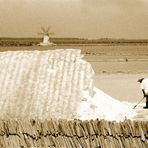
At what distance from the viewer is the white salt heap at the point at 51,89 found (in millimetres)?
9836

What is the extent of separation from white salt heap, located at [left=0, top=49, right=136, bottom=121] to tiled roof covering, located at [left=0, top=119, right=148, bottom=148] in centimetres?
302

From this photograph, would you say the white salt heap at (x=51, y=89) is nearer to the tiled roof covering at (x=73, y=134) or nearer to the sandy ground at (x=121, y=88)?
the tiled roof covering at (x=73, y=134)

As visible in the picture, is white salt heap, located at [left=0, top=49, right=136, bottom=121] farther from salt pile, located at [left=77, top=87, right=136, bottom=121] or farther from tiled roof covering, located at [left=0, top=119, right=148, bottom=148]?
tiled roof covering, located at [left=0, top=119, right=148, bottom=148]

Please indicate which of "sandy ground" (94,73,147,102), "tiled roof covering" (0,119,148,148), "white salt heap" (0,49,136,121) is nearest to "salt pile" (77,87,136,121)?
"white salt heap" (0,49,136,121)

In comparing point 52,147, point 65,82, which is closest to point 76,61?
point 65,82

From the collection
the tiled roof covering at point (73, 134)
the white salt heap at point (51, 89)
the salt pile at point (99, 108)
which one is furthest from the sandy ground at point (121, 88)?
the tiled roof covering at point (73, 134)

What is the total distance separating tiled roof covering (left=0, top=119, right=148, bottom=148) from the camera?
248 inches

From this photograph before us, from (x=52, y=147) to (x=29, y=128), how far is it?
46 cm

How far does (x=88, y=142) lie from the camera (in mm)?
6434

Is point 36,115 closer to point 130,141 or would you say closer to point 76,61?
point 76,61

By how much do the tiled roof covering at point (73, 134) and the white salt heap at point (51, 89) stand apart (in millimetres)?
3020

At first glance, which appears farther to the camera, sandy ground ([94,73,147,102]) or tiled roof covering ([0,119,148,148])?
sandy ground ([94,73,147,102])

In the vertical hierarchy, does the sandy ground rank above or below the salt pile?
above

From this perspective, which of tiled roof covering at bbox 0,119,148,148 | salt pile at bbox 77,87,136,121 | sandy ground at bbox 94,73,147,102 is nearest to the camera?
tiled roof covering at bbox 0,119,148,148
